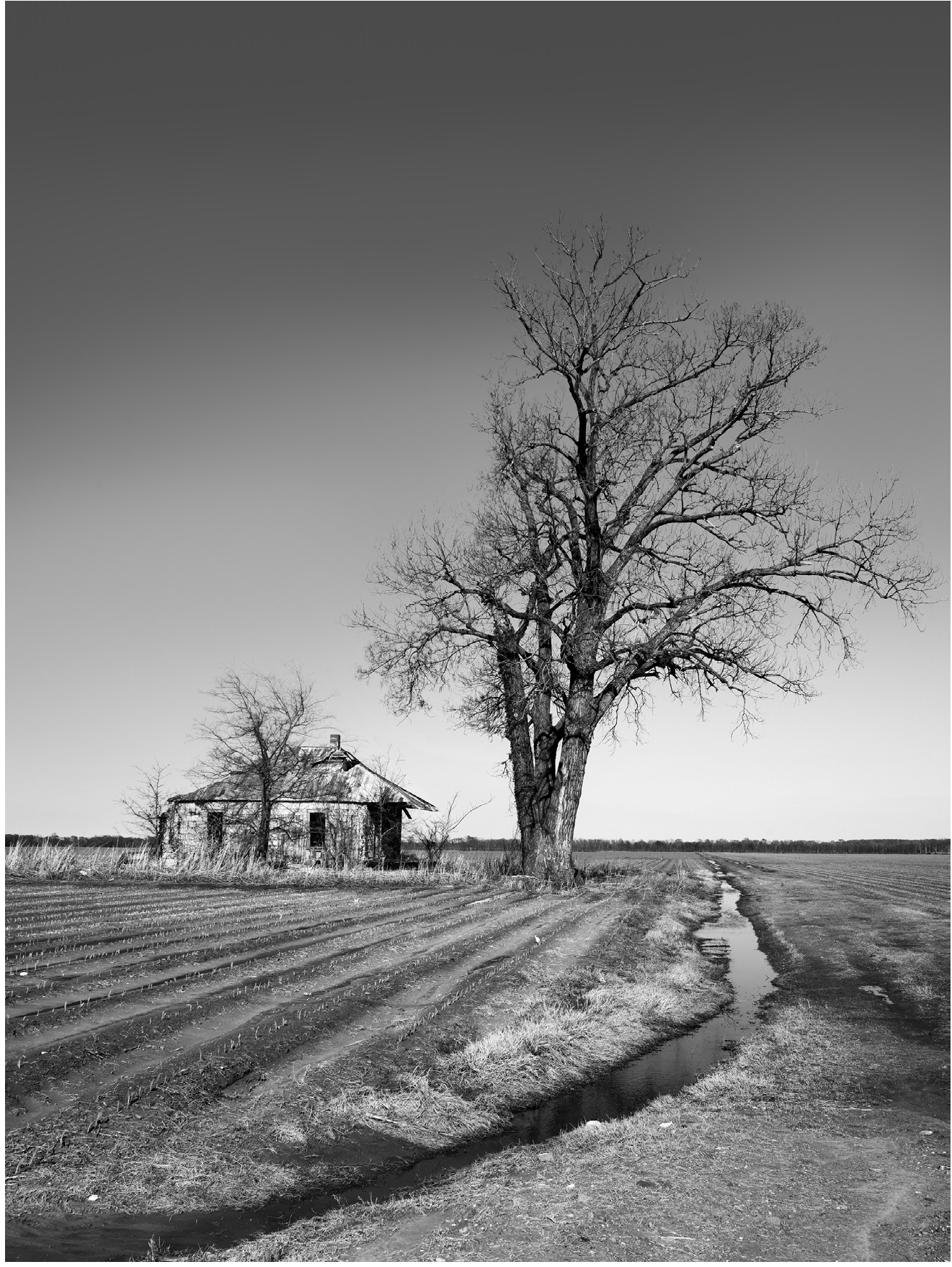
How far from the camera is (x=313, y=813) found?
133 feet

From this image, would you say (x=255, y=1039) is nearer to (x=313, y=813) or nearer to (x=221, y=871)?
(x=221, y=871)

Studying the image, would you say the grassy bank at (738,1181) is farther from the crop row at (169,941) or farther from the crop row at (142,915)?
the crop row at (142,915)

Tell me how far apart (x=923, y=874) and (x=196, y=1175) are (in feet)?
130

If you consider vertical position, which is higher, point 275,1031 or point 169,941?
point 275,1031

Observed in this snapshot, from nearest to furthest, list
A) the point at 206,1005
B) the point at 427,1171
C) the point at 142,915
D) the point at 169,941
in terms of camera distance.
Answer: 1. the point at 427,1171
2. the point at 206,1005
3. the point at 169,941
4. the point at 142,915

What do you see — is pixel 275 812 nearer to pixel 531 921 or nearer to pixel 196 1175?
pixel 531 921

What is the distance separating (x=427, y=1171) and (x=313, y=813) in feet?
117

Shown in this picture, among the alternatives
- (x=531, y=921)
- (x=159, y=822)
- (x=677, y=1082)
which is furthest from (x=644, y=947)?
(x=159, y=822)

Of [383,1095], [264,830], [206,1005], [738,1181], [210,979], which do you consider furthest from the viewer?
[264,830]

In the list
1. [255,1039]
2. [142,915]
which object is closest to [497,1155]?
[255,1039]

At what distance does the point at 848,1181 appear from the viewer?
5176 millimetres

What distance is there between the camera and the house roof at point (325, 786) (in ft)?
125

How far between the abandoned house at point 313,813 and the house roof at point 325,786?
3cm

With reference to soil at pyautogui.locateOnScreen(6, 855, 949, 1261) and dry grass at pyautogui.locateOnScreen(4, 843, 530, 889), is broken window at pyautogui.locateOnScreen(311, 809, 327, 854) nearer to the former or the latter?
dry grass at pyautogui.locateOnScreen(4, 843, 530, 889)
